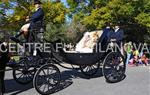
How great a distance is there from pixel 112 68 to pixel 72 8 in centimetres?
1967

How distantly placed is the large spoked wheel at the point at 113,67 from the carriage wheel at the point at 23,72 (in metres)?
2.03

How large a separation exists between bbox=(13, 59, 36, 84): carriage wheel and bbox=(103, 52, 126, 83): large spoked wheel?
2.03 m

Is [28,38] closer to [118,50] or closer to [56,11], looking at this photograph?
[118,50]

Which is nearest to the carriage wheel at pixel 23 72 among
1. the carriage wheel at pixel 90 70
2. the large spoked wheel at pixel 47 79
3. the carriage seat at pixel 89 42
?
the large spoked wheel at pixel 47 79

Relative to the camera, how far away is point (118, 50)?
1080cm

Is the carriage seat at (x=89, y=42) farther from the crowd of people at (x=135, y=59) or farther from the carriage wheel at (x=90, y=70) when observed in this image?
the crowd of people at (x=135, y=59)

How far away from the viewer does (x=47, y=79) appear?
354 inches

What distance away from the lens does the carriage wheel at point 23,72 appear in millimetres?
9113

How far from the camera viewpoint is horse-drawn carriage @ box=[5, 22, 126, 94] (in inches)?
348

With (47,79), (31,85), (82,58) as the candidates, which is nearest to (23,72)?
(31,85)

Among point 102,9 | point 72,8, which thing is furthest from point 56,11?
point 72,8

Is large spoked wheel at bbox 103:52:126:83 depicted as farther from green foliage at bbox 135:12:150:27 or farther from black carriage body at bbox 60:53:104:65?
green foliage at bbox 135:12:150:27

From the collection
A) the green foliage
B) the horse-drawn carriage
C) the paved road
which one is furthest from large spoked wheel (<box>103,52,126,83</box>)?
the green foliage

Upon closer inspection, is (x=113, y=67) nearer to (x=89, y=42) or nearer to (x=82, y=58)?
(x=82, y=58)
